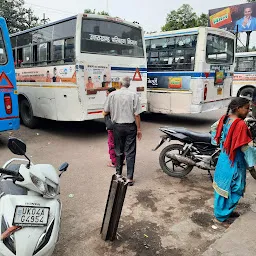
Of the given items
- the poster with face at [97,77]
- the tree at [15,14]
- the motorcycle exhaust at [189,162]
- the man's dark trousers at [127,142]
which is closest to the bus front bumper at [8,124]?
the poster with face at [97,77]

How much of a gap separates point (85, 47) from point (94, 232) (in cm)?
447

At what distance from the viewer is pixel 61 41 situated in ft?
22.0

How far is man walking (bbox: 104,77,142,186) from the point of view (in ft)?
Result: 13.9

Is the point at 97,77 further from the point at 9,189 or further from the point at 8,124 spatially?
the point at 9,189

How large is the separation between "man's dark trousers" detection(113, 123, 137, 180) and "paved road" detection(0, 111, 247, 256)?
1.37 feet

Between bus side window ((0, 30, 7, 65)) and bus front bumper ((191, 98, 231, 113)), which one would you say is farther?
bus front bumper ((191, 98, 231, 113))

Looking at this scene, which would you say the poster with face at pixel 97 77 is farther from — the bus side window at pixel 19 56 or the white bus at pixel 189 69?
Answer: the bus side window at pixel 19 56

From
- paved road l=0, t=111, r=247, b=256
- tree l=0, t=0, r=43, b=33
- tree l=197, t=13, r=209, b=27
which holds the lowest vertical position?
paved road l=0, t=111, r=247, b=256

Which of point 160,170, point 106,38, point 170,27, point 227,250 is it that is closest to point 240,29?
point 170,27

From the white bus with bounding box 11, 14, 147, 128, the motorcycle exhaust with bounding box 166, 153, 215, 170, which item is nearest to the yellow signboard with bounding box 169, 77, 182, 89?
the white bus with bounding box 11, 14, 147, 128

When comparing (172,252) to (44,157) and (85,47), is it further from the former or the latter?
(85,47)

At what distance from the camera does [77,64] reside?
6289 mm

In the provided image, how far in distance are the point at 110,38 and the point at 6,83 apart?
104 inches

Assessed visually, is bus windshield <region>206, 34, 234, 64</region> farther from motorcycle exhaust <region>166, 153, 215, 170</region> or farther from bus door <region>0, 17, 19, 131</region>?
bus door <region>0, 17, 19, 131</region>
